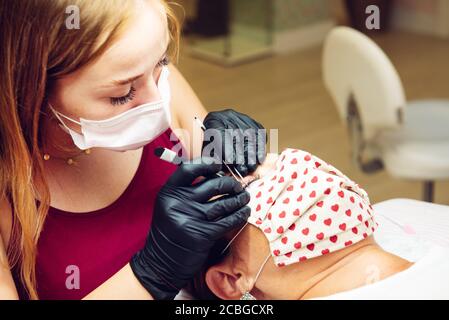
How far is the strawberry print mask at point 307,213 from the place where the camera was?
1.18m

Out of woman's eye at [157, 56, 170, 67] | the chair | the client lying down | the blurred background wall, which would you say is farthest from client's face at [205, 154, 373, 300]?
the blurred background wall

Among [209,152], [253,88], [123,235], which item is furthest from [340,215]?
[253,88]

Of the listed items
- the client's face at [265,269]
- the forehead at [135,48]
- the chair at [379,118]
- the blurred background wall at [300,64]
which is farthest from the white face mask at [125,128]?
the blurred background wall at [300,64]

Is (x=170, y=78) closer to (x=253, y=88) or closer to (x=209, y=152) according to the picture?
(x=209, y=152)

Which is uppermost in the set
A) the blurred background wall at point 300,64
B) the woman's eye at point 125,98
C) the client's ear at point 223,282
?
the woman's eye at point 125,98

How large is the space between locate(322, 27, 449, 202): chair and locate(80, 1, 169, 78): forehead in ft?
3.52

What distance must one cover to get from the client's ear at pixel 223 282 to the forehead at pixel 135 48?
40 centimetres

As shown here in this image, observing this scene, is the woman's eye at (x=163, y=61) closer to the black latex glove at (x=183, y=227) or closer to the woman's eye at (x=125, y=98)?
the woman's eye at (x=125, y=98)

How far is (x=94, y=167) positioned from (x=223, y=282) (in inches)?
12.7

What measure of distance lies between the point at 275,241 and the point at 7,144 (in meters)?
0.46

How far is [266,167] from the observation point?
129 cm

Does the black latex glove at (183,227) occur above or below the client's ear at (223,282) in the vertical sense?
above

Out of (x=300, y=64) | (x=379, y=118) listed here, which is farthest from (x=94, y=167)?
(x=300, y=64)

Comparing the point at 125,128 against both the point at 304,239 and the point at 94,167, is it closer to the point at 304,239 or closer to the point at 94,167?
the point at 94,167
